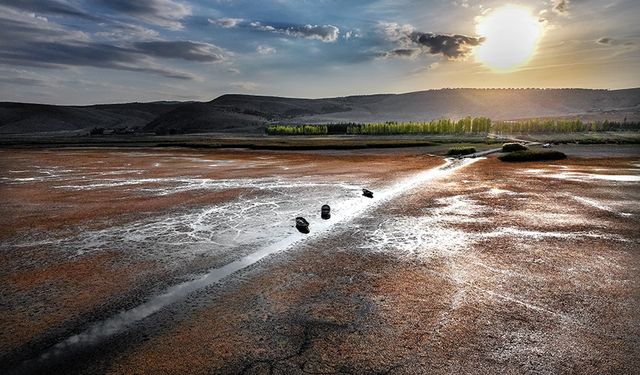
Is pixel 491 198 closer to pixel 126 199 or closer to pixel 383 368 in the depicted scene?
pixel 383 368

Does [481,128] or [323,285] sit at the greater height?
[481,128]

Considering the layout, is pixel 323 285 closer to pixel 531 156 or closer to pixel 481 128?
pixel 531 156

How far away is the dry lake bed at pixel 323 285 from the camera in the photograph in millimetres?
6754

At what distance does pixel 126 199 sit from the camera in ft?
70.2

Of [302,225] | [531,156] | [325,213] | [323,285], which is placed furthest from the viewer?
[531,156]

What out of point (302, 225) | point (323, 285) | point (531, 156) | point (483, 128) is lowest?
point (323, 285)

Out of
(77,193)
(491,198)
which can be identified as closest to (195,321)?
(491,198)

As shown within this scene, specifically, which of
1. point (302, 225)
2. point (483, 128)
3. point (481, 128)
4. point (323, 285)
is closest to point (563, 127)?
point (483, 128)

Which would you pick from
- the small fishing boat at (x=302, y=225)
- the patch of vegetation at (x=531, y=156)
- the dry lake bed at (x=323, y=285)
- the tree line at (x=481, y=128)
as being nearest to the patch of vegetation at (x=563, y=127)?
the tree line at (x=481, y=128)

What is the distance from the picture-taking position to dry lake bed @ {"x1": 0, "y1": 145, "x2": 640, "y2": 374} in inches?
266

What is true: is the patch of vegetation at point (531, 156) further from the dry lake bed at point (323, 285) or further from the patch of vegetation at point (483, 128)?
the patch of vegetation at point (483, 128)

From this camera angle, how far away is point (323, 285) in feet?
32.2

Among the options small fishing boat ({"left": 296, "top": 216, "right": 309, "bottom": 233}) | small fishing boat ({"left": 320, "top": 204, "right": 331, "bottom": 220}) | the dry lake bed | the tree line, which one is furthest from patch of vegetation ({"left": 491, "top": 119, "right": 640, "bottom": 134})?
small fishing boat ({"left": 296, "top": 216, "right": 309, "bottom": 233})

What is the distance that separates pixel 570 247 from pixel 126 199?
65.7 feet
